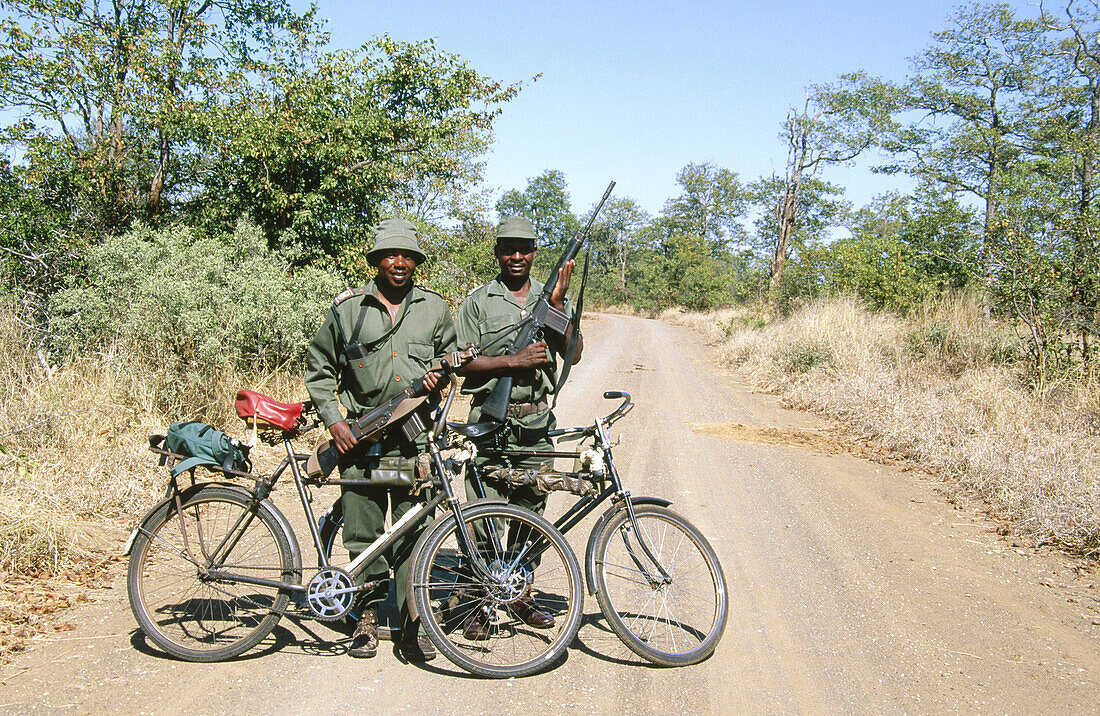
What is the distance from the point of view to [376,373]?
3588 millimetres

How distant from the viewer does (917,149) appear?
28875 mm

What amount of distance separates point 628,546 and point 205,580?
205cm

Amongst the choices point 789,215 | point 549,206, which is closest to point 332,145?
point 789,215

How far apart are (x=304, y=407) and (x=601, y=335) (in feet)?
71.2

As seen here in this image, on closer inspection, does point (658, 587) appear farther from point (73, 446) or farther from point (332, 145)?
point (332, 145)

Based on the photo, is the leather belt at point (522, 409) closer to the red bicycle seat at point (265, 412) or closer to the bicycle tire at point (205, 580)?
the red bicycle seat at point (265, 412)

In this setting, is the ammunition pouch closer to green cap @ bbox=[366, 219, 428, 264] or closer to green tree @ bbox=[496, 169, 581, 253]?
green cap @ bbox=[366, 219, 428, 264]

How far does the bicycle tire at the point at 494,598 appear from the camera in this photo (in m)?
3.27

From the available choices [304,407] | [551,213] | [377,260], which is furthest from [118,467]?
[551,213]

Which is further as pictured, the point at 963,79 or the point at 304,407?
the point at 963,79

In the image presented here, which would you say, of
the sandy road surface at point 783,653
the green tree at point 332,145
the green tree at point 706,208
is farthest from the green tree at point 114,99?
the green tree at point 706,208

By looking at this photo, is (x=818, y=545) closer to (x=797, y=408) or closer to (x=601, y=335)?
(x=797, y=408)

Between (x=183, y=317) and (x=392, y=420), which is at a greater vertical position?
(x=183, y=317)

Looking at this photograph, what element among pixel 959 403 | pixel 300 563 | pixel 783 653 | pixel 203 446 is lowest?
pixel 783 653
